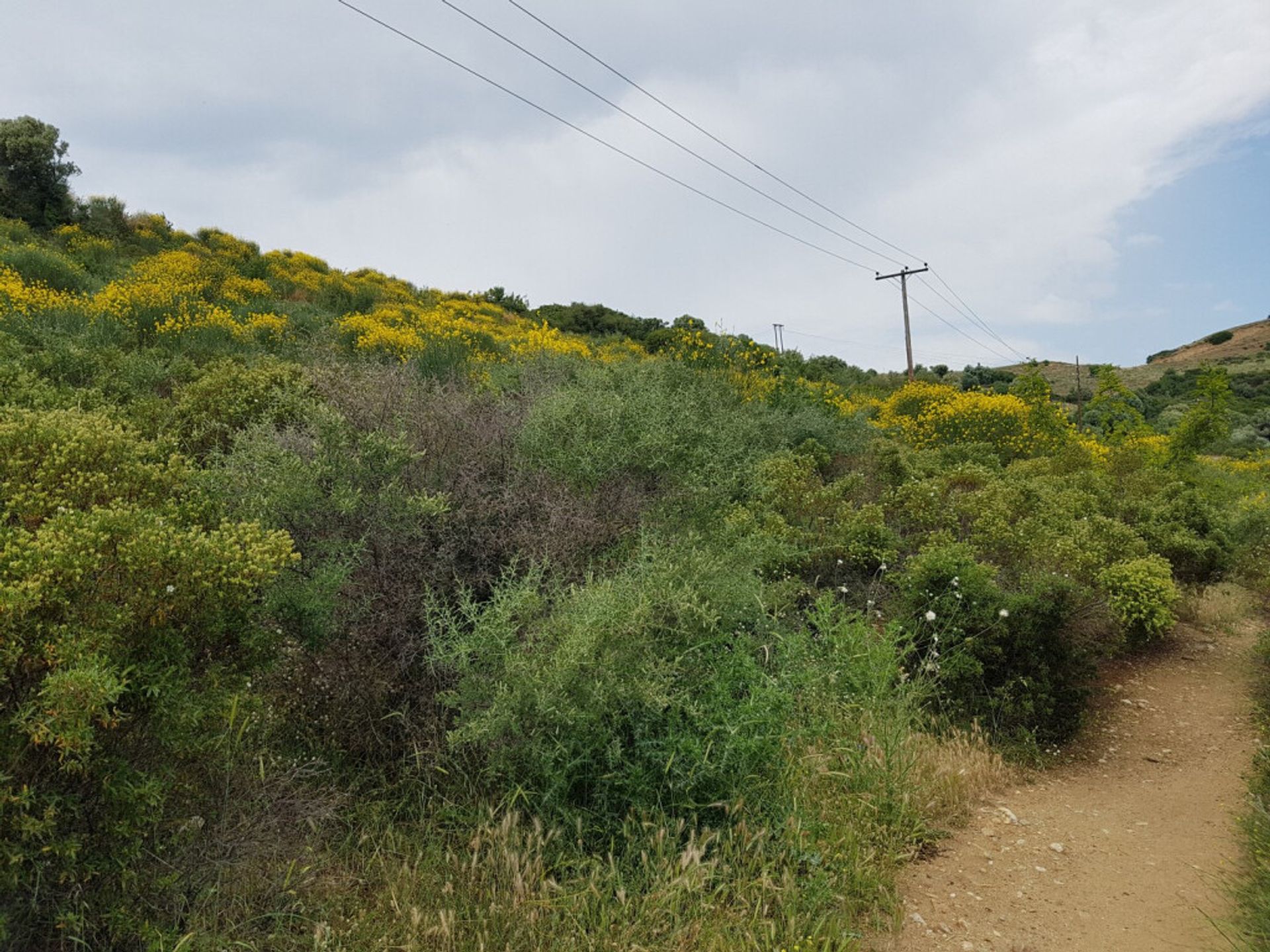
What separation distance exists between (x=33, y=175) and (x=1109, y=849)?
2841cm

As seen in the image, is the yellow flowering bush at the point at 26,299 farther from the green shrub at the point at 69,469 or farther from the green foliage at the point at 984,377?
the green foliage at the point at 984,377

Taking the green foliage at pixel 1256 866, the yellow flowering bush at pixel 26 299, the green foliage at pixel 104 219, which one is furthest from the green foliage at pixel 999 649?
the green foliage at pixel 104 219

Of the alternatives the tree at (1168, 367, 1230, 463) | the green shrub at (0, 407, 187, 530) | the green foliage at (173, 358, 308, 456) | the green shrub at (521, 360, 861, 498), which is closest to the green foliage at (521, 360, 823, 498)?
the green shrub at (521, 360, 861, 498)

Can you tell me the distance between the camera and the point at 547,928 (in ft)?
10.4

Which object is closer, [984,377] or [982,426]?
[982,426]

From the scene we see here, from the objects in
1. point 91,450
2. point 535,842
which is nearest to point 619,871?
point 535,842

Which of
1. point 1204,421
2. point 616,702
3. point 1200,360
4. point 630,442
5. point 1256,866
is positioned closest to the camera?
point 616,702

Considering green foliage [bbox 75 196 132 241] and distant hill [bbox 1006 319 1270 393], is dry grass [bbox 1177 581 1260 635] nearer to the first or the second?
green foliage [bbox 75 196 132 241]

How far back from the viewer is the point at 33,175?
22891mm

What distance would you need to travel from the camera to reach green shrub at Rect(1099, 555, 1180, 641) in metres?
7.56

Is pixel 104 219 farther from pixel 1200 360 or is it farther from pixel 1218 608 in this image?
pixel 1200 360

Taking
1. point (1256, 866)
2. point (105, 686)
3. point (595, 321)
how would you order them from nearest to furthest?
point (105, 686), point (1256, 866), point (595, 321)

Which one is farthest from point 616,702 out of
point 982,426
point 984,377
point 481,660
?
point 984,377

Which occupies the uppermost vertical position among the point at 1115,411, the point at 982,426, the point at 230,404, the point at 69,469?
the point at 1115,411
